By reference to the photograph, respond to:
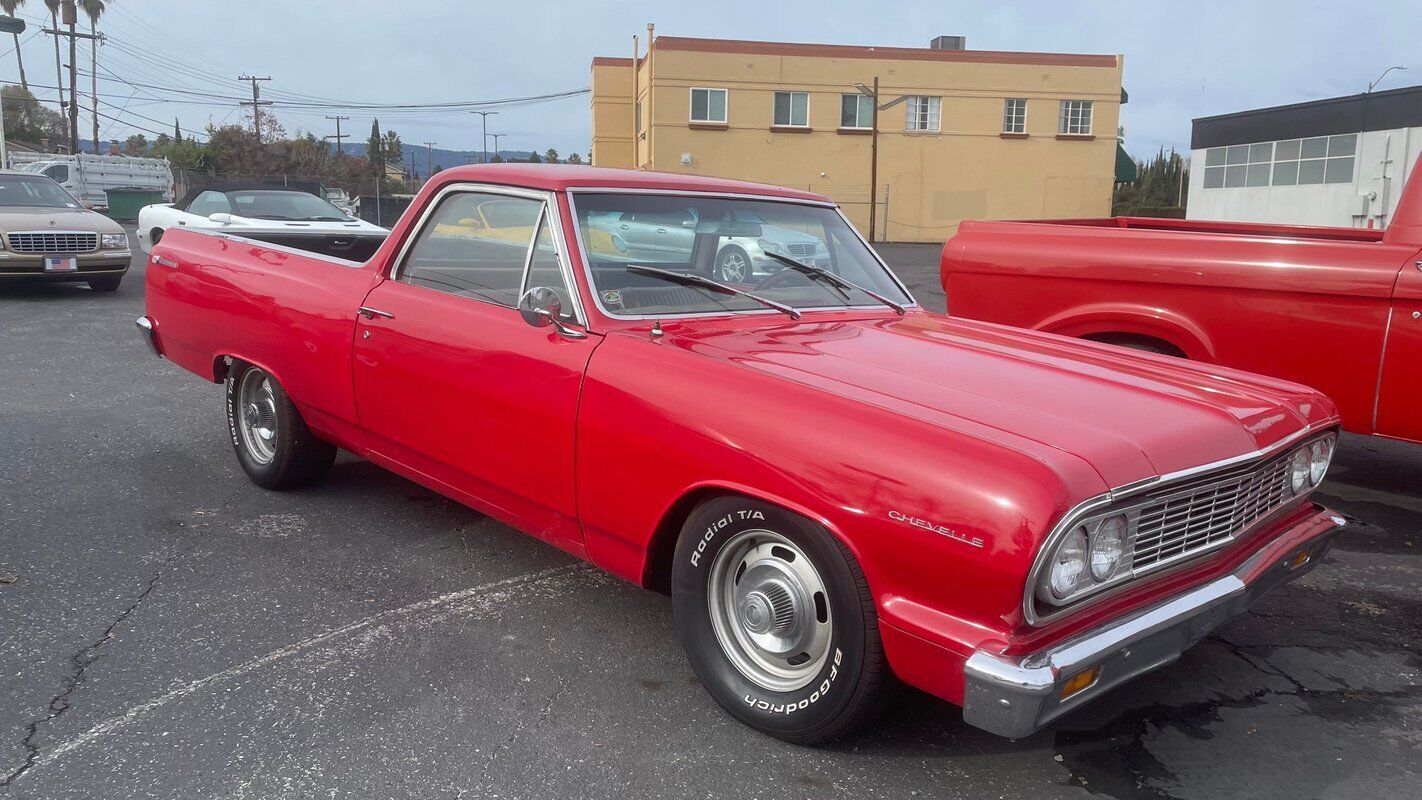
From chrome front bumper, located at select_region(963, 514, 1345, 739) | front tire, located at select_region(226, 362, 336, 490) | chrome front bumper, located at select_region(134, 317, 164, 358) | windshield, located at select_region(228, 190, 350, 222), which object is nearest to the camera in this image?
chrome front bumper, located at select_region(963, 514, 1345, 739)

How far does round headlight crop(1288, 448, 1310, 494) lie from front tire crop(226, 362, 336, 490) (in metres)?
3.84

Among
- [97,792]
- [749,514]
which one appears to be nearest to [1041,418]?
[749,514]

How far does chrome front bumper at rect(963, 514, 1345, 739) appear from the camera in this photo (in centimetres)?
227

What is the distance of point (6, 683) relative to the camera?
124 inches

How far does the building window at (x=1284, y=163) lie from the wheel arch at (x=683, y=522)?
106 ft

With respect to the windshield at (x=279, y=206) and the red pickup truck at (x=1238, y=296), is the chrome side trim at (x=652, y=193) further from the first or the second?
the windshield at (x=279, y=206)

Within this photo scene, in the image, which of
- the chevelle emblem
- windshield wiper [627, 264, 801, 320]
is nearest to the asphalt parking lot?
the chevelle emblem

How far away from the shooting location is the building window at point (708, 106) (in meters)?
36.3

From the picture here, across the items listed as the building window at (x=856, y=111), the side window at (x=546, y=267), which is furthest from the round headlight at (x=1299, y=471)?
the building window at (x=856, y=111)

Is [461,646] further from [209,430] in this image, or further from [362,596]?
[209,430]

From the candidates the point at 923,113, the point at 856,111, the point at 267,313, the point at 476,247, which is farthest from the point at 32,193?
the point at 923,113

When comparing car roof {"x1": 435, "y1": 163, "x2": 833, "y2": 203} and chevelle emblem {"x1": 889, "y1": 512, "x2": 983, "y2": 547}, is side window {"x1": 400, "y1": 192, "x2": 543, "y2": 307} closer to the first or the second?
car roof {"x1": 435, "y1": 163, "x2": 833, "y2": 203}

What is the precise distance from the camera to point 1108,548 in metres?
2.47

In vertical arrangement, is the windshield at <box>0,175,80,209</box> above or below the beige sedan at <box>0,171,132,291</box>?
above
